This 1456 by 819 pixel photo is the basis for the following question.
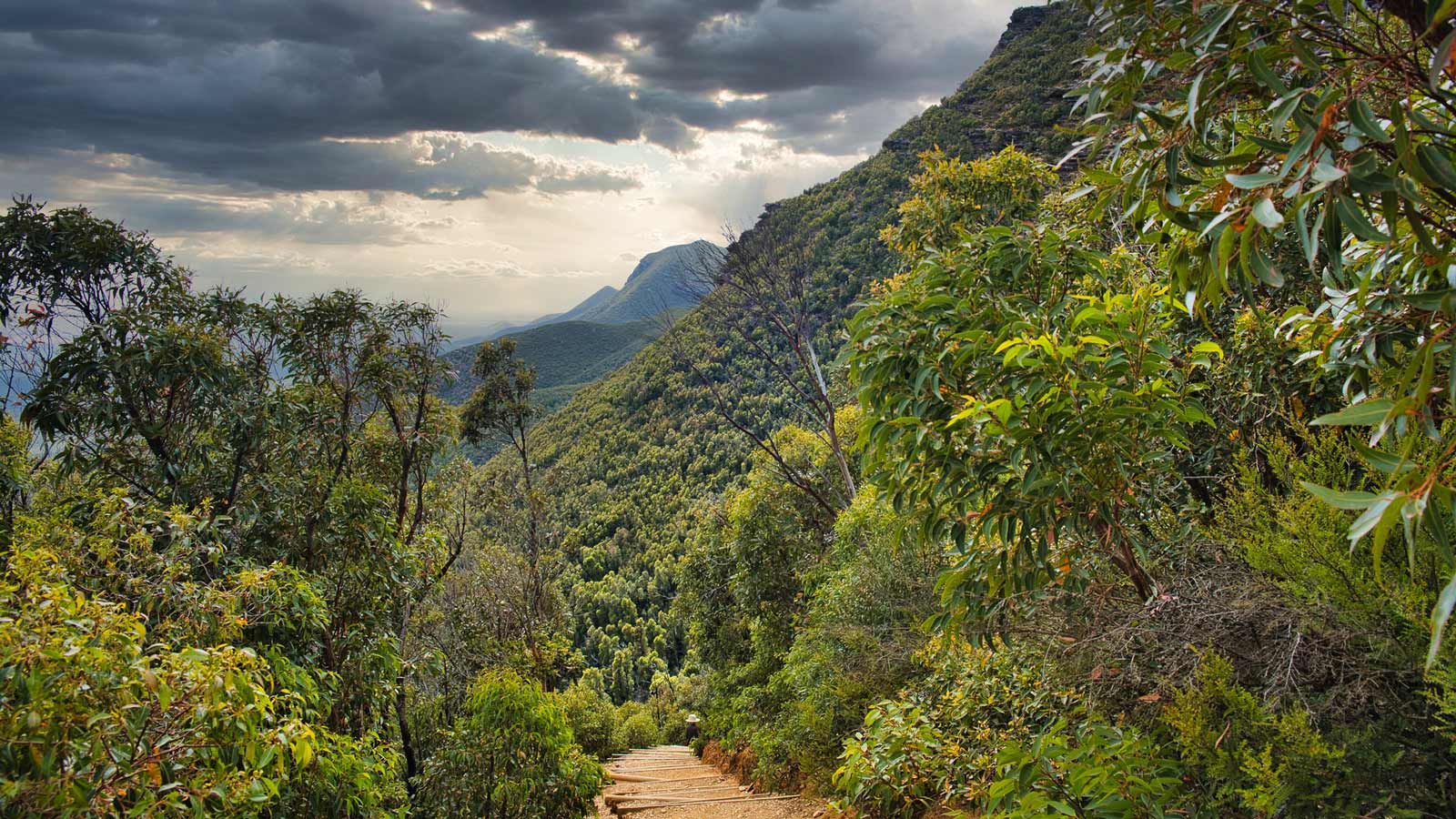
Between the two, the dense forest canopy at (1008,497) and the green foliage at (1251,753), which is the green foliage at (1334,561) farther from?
the green foliage at (1251,753)

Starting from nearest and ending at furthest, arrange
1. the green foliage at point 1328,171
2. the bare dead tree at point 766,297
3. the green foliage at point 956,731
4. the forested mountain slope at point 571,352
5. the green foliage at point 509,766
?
the green foliage at point 1328,171 → the green foliage at point 956,731 → the green foliage at point 509,766 → the bare dead tree at point 766,297 → the forested mountain slope at point 571,352

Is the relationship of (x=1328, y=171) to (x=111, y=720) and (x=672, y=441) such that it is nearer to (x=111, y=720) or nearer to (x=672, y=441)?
(x=111, y=720)

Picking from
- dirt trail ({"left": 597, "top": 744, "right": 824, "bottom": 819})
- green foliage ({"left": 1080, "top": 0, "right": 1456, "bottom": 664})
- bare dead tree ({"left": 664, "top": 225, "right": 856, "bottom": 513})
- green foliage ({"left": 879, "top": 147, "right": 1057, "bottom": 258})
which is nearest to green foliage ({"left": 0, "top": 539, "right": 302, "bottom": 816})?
green foliage ({"left": 1080, "top": 0, "right": 1456, "bottom": 664})

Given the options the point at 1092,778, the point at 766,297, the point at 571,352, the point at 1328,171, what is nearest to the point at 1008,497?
the point at 1092,778

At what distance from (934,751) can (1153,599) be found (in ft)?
6.06

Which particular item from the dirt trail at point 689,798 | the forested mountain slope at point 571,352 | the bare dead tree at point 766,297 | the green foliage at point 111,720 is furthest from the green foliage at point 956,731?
the forested mountain slope at point 571,352

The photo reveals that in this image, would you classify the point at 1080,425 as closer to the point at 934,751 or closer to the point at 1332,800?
the point at 1332,800

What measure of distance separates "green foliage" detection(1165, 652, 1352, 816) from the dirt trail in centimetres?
445

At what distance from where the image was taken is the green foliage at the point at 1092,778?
2186mm

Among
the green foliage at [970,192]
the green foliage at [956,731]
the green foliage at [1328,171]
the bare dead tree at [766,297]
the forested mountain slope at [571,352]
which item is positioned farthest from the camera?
the forested mountain slope at [571,352]

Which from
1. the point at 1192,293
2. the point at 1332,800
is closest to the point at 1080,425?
the point at 1192,293

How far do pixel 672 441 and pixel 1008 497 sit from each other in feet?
122

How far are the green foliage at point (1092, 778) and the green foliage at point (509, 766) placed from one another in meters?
4.03

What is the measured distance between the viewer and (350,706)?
604cm
